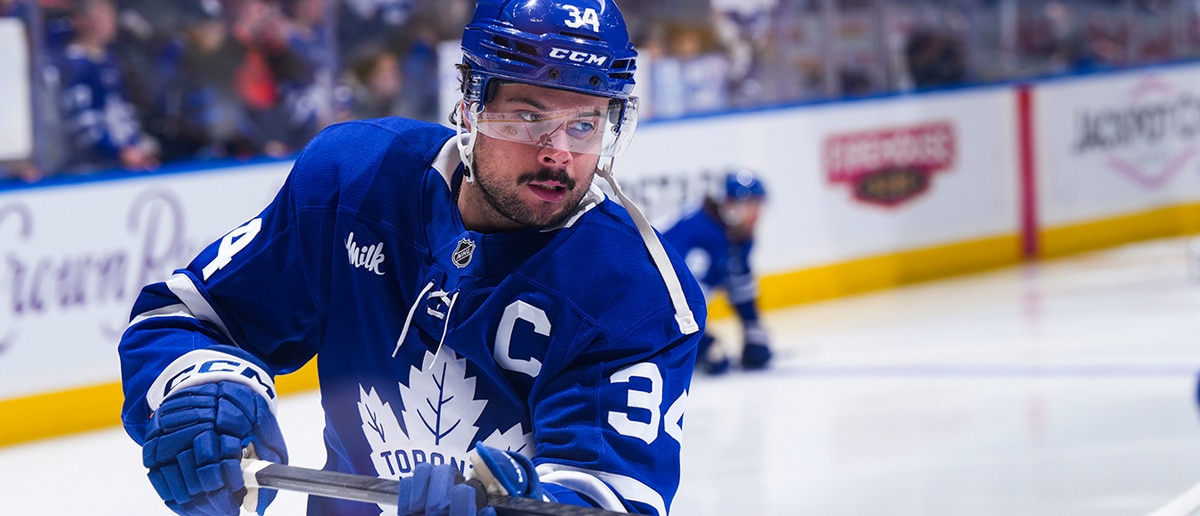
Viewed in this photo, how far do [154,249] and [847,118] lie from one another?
135 inches

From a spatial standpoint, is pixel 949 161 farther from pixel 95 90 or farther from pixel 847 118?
pixel 95 90

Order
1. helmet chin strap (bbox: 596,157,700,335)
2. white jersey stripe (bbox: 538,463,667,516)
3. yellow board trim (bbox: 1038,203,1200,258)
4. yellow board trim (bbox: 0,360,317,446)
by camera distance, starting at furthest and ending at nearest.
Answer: yellow board trim (bbox: 1038,203,1200,258)
yellow board trim (bbox: 0,360,317,446)
helmet chin strap (bbox: 596,157,700,335)
white jersey stripe (bbox: 538,463,667,516)

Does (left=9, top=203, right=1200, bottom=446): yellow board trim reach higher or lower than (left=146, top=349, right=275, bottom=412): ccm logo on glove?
lower

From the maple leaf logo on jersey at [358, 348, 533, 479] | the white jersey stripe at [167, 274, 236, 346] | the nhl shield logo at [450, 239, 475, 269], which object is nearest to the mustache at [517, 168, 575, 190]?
the nhl shield logo at [450, 239, 475, 269]

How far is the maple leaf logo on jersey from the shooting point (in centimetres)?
169

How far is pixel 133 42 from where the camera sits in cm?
491

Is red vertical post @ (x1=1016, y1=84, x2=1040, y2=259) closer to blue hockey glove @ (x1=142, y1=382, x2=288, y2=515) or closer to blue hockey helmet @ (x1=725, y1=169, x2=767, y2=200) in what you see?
blue hockey helmet @ (x1=725, y1=169, x2=767, y2=200)

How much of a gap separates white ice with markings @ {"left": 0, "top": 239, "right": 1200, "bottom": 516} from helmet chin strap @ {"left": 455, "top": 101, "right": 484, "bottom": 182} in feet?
3.62

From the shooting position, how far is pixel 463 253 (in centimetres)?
166

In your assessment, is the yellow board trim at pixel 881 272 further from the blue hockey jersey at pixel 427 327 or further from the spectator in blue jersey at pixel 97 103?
the blue hockey jersey at pixel 427 327

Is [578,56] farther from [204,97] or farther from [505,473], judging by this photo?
[204,97]

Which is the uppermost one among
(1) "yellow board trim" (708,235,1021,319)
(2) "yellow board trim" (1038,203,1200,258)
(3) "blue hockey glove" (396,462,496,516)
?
(3) "blue hockey glove" (396,462,496,516)

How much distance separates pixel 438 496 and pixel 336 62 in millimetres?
4256

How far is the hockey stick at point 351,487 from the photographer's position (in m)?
1.39
